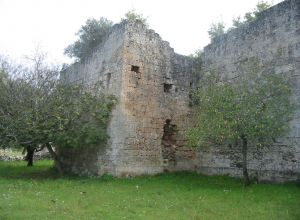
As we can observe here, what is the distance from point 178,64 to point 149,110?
269cm

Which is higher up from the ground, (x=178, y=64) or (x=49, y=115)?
(x=178, y=64)

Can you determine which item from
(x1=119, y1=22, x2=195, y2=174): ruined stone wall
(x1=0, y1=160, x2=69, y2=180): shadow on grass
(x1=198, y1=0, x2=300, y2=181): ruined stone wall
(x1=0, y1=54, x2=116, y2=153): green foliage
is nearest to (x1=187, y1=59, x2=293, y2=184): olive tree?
(x1=198, y1=0, x2=300, y2=181): ruined stone wall

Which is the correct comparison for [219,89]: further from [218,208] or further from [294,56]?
[218,208]

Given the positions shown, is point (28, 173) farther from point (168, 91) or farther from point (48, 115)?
point (168, 91)

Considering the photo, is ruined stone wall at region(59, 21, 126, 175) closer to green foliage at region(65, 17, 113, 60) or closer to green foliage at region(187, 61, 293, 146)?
green foliage at region(187, 61, 293, 146)

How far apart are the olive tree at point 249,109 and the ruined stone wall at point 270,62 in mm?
522

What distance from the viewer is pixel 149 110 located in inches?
576

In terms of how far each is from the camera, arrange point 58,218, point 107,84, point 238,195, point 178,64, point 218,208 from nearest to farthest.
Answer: point 58,218, point 218,208, point 238,195, point 107,84, point 178,64

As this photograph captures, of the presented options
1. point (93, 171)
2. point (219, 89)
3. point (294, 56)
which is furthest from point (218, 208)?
point (93, 171)

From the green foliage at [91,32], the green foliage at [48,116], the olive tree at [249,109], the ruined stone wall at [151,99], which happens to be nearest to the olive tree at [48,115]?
the green foliage at [48,116]

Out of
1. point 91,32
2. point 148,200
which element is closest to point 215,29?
point 91,32

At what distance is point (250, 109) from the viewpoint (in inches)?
437

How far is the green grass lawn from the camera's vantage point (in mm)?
7785

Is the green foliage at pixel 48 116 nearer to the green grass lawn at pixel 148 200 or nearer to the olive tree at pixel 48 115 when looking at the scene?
the olive tree at pixel 48 115
